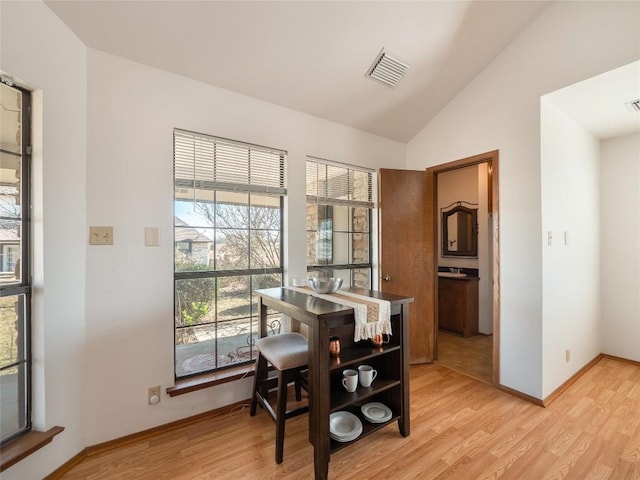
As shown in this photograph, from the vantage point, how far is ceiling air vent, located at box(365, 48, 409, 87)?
216 centimetres

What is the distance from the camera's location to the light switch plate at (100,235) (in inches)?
67.1

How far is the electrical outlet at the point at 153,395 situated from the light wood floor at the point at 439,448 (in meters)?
0.23

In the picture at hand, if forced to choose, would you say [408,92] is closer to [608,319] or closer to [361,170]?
[361,170]

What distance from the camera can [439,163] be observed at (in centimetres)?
295

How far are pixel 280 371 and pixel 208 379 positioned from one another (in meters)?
0.72

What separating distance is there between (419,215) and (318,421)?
2193 millimetres

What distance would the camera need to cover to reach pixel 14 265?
1.44m

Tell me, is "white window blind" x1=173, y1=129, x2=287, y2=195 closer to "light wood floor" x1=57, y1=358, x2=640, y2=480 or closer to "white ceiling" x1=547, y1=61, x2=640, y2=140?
"light wood floor" x1=57, y1=358, x2=640, y2=480

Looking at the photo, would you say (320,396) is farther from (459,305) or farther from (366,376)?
(459,305)

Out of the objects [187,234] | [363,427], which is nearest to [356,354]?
[363,427]

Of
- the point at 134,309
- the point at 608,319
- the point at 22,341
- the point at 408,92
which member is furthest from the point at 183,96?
the point at 608,319

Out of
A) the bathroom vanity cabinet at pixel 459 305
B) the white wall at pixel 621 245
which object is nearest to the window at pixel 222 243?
the bathroom vanity cabinet at pixel 459 305

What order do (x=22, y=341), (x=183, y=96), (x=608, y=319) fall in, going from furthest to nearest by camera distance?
(x=608, y=319)
(x=183, y=96)
(x=22, y=341)

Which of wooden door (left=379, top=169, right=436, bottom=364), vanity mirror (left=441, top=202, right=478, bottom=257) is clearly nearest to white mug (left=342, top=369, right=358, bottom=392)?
wooden door (left=379, top=169, right=436, bottom=364)
